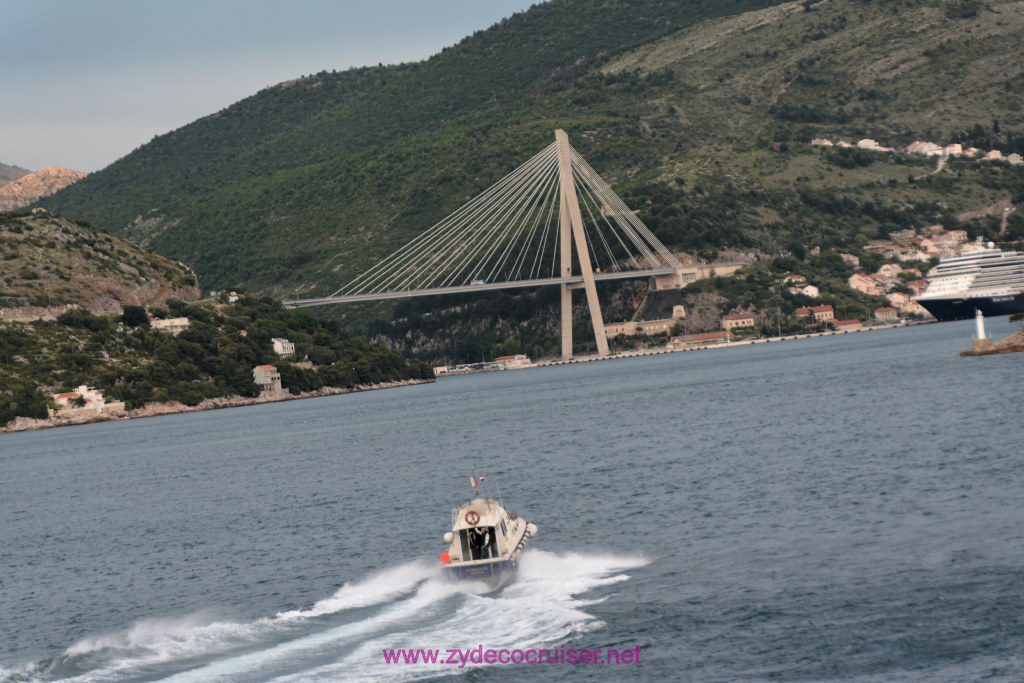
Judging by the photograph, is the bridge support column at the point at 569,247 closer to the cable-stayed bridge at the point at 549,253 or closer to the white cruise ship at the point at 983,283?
the cable-stayed bridge at the point at 549,253

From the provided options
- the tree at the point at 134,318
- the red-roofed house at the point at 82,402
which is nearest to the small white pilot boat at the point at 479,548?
the red-roofed house at the point at 82,402

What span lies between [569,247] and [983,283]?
4470 centimetres

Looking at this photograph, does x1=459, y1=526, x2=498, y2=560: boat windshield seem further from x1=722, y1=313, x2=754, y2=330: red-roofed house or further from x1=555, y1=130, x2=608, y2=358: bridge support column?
x1=722, y1=313, x2=754, y2=330: red-roofed house

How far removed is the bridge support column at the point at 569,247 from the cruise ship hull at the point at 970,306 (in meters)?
37.8

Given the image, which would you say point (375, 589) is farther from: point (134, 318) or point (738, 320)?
point (738, 320)

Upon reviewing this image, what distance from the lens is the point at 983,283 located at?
424ft

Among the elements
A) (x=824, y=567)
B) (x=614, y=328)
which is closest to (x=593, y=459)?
(x=824, y=567)

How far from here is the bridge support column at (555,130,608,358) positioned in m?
127

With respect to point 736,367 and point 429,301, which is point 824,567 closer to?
point 736,367

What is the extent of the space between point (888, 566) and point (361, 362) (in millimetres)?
105081

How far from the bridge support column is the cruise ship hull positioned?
37786mm

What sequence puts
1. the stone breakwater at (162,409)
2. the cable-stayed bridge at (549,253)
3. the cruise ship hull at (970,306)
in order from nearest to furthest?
the stone breakwater at (162,409)
the cruise ship hull at (970,306)
the cable-stayed bridge at (549,253)

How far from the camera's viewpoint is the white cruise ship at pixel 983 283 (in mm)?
128250

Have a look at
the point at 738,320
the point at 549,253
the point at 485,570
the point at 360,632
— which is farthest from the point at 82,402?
the point at 360,632
